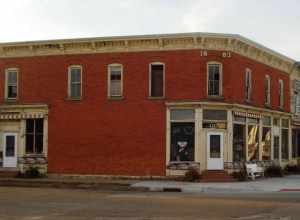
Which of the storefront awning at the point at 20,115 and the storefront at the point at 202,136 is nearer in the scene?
the storefront at the point at 202,136

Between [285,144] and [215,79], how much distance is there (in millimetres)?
12328

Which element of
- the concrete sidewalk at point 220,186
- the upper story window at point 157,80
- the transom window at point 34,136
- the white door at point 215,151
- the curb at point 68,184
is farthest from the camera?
the transom window at point 34,136

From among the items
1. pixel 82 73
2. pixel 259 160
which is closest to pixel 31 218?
pixel 82 73

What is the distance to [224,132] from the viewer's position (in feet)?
111

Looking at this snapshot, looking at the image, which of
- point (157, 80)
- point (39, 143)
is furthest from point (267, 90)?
point (39, 143)

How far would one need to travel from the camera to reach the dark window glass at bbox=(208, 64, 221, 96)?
112 feet

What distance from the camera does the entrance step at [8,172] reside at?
36281 millimetres

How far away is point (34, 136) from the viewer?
36.5 m

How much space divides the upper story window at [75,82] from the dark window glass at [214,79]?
7.89 meters

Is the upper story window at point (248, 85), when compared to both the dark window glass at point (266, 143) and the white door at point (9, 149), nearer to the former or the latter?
the dark window glass at point (266, 143)

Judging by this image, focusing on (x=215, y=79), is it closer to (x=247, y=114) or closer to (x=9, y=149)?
(x=247, y=114)

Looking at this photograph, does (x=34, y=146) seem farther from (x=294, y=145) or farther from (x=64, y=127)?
(x=294, y=145)

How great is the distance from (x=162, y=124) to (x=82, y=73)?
5964 mm

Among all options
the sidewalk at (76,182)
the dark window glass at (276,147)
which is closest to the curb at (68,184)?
the sidewalk at (76,182)
